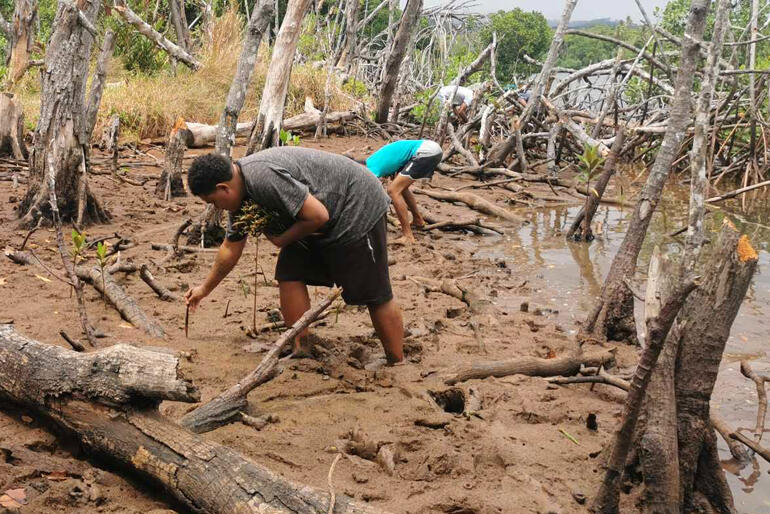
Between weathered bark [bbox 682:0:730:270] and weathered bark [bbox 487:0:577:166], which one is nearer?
weathered bark [bbox 682:0:730:270]

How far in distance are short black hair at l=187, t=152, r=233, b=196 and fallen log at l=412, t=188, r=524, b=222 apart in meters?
6.30

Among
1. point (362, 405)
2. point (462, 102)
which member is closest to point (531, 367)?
point (362, 405)

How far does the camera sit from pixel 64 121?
6668 millimetres

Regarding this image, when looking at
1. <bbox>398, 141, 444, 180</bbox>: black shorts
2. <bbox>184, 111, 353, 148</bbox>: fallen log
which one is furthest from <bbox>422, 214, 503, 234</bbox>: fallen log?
<bbox>184, 111, 353, 148</bbox>: fallen log

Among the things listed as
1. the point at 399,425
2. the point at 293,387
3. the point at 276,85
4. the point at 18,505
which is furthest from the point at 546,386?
the point at 276,85

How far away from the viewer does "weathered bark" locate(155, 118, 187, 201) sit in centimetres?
825

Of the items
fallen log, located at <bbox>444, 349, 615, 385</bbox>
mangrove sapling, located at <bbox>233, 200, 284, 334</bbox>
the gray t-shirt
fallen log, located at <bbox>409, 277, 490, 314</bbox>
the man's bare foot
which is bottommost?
the man's bare foot

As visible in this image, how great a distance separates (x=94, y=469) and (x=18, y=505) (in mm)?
343

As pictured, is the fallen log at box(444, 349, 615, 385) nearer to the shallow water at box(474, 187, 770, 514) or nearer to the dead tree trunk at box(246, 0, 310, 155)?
the shallow water at box(474, 187, 770, 514)

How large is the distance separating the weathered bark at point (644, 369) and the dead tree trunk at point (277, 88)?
4698 millimetres

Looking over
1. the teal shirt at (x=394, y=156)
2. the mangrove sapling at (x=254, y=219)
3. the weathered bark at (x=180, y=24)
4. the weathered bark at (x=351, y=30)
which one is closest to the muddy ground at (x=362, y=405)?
the mangrove sapling at (x=254, y=219)

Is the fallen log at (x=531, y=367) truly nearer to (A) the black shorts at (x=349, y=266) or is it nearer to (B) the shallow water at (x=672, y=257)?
(A) the black shorts at (x=349, y=266)

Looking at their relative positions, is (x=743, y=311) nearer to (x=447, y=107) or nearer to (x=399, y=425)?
(x=399, y=425)

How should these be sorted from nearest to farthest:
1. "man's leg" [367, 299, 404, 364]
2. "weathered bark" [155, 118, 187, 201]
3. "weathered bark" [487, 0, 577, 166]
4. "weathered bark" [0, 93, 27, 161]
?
"man's leg" [367, 299, 404, 364], "weathered bark" [155, 118, 187, 201], "weathered bark" [0, 93, 27, 161], "weathered bark" [487, 0, 577, 166]
